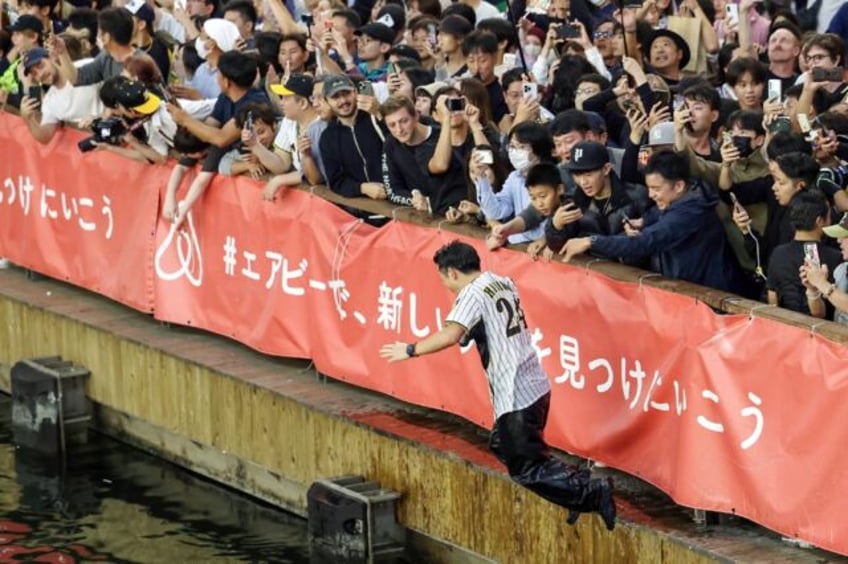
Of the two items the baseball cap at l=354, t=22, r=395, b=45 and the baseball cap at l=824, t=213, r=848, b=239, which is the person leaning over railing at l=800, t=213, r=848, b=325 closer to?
the baseball cap at l=824, t=213, r=848, b=239

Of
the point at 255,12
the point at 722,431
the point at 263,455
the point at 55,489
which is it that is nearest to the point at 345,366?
the point at 263,455

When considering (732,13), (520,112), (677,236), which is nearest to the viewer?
(677,236)

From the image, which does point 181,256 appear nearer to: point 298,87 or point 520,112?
point 298,87

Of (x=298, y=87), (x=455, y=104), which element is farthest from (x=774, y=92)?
(x=298, y=87)

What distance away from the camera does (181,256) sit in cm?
1479

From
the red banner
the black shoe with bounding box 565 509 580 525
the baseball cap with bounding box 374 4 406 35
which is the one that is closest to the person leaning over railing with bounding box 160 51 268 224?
the red banner

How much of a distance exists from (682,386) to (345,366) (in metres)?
3.25

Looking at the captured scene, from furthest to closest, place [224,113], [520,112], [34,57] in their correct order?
[34,57] < [224,113] < [520,112]

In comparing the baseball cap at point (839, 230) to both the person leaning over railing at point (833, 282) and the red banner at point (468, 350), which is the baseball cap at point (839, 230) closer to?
the person leaning over railing at point (833, 282)

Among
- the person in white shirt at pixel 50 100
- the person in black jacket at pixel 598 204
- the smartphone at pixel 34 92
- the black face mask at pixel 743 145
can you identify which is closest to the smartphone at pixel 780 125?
the black face mask at pixel 743 145

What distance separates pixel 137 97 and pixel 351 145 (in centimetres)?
197

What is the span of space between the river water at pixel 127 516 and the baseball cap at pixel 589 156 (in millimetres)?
3254

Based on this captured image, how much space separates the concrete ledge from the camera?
35.1 feet

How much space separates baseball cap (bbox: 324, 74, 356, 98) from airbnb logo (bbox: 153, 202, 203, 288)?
2.15 meters
